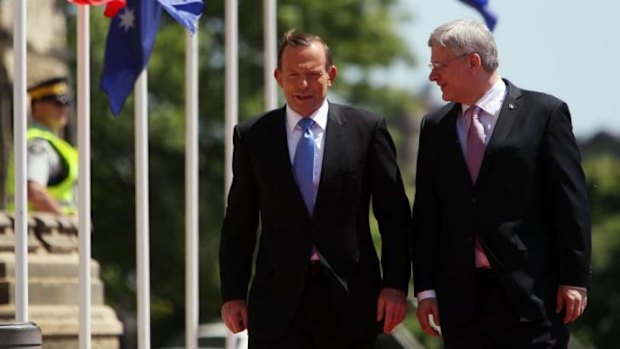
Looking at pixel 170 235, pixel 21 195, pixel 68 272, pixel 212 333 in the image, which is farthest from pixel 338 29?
pixel 21 195

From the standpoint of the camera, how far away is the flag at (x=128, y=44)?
12383 mm

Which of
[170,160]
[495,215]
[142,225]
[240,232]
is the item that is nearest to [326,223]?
[240,232]

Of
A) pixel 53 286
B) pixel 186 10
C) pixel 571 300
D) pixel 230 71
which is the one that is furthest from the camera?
pixel 230 71

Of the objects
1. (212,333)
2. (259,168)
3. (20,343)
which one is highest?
(259,168)

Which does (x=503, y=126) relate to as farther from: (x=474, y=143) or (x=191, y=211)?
(x=191, y=211)

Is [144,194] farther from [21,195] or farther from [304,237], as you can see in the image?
[304,237]

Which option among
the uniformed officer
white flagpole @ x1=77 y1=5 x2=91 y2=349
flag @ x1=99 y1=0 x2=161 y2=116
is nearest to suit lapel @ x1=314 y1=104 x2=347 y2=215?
white flagpole @ x1=77 y1=5 x2=91 y2=349

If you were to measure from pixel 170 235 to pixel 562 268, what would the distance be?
23.1m

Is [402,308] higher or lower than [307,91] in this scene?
lower

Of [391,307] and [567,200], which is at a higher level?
[567,200]

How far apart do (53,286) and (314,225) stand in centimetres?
467

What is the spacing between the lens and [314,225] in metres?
8.50

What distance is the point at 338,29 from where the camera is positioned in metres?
33.9

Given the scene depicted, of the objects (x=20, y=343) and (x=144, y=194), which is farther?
(x=144, y=194)
